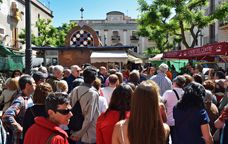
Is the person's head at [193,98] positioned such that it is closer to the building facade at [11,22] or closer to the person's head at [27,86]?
the person's head at [27,86]

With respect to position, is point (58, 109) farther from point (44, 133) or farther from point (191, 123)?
point (191, 123)

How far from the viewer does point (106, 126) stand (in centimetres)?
416

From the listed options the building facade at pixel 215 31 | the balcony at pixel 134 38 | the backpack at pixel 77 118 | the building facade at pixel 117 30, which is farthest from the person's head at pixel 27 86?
the balcony at pixel 134 38

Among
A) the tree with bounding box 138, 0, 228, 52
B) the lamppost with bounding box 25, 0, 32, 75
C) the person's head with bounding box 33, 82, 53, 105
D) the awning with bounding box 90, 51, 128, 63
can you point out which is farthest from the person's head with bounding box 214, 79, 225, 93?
the tree with bounding box 138, 0, 228, 52

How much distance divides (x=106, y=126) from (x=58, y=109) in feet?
2.97

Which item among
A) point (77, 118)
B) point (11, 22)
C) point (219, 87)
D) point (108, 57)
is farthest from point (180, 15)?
point (77, 118)

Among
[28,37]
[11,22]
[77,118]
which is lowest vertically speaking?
[77,118]

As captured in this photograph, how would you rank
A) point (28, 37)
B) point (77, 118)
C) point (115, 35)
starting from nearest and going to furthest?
point (77, 118) → point (28, 37) → point (115, 35)

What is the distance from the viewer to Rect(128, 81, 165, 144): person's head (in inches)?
126

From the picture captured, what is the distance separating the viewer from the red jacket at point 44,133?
3.15 meters

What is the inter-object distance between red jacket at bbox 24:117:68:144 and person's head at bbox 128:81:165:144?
608mm

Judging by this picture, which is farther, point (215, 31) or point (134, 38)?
point (134, 38)

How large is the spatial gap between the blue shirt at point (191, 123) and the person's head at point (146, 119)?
161 centimetres

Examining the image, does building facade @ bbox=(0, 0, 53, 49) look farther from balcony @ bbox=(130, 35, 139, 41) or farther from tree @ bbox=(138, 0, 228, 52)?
balcony @ bbox=(130, 35, 139, 41)
